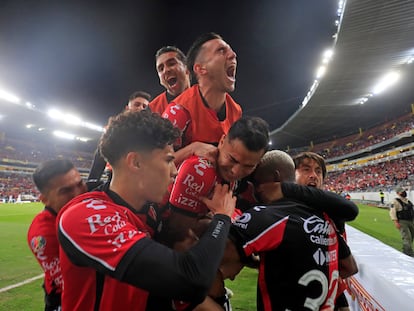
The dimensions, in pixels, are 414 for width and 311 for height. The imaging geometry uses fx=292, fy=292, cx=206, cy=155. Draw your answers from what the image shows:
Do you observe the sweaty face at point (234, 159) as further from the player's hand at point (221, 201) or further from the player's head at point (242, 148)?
the player's hand at point (221, 201)

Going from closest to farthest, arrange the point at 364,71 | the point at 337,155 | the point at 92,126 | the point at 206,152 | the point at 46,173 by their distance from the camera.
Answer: the point at 206,152
the point at 46,173
the point at 364,71
the point at 92,126
the point at 337,155

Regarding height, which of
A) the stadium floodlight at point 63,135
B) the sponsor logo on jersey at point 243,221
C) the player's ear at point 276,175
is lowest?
the sponsor logo on jersey at point 243,221

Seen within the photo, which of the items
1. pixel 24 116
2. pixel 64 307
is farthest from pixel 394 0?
pixel 24 116

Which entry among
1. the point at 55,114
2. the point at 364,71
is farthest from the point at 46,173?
the point at 55,114

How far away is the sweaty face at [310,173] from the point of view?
9.53 feet

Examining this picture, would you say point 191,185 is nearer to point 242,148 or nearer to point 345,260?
point 242,148

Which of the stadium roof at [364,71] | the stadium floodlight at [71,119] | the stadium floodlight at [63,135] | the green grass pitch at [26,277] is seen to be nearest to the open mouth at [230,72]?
the green grass pitch at [26,277]

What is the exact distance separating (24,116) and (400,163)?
4369 centimetres

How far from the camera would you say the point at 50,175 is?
238 centimetres

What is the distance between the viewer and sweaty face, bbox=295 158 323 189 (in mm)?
2906

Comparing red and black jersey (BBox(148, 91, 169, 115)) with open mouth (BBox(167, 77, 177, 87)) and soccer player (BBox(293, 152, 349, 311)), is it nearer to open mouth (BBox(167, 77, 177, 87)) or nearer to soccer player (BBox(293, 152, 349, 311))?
open mouth (BBox(167, 77, 177, 87))

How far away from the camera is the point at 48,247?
2.28 metres

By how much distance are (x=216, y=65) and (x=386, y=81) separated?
27.0 meters

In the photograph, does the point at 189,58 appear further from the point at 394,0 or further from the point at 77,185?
the point at 394,0
